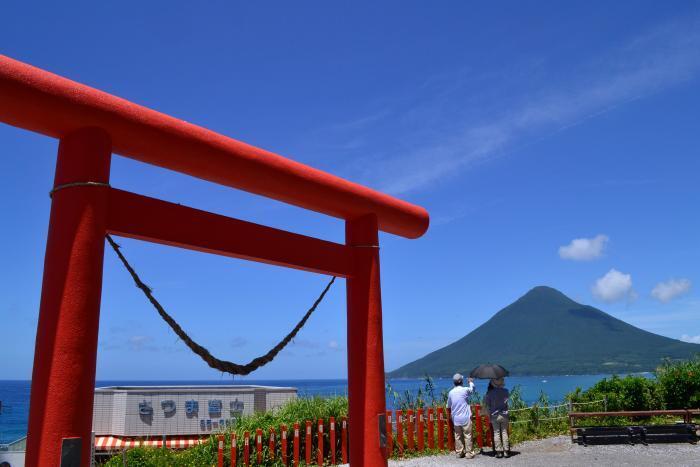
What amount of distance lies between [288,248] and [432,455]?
7.55 m

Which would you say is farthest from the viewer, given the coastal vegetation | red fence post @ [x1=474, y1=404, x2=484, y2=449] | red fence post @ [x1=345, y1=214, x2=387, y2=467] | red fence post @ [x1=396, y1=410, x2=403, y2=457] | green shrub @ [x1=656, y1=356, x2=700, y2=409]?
green shrub @ [x1=656, y1=356, x2=700, y2=409]

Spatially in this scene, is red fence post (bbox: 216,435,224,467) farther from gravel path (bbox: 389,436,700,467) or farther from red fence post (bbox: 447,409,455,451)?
red fence post (bbox: 447,409,455,451)

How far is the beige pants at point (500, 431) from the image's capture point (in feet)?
37.1

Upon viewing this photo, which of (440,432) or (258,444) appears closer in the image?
(258,444)

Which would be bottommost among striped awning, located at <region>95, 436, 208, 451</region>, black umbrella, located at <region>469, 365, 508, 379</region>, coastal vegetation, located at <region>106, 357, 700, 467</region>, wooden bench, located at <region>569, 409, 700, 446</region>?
striped awning, located at <region>95, 436, 208, 451</region>

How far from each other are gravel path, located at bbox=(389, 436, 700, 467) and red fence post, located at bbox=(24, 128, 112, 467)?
24.7ft

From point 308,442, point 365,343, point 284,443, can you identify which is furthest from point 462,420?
point 365,343

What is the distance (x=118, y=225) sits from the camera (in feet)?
14.8

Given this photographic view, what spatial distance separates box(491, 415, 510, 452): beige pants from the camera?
11315 millimetres

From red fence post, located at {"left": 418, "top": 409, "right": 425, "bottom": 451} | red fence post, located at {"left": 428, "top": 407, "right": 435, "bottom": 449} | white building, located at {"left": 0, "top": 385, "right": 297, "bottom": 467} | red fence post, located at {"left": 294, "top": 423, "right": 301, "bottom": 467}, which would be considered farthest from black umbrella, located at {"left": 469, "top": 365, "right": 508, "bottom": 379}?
white building, located at {"left": 0, "top": 385, "right": 297, "bottom": 467}

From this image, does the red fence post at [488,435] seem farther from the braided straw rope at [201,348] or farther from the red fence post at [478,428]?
the braided straw rope at [201,348]

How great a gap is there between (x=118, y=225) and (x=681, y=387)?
53.3 ft

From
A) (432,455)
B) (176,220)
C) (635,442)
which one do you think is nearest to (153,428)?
(432,455)

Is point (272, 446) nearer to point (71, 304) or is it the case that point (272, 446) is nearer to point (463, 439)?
point (463, 439)
